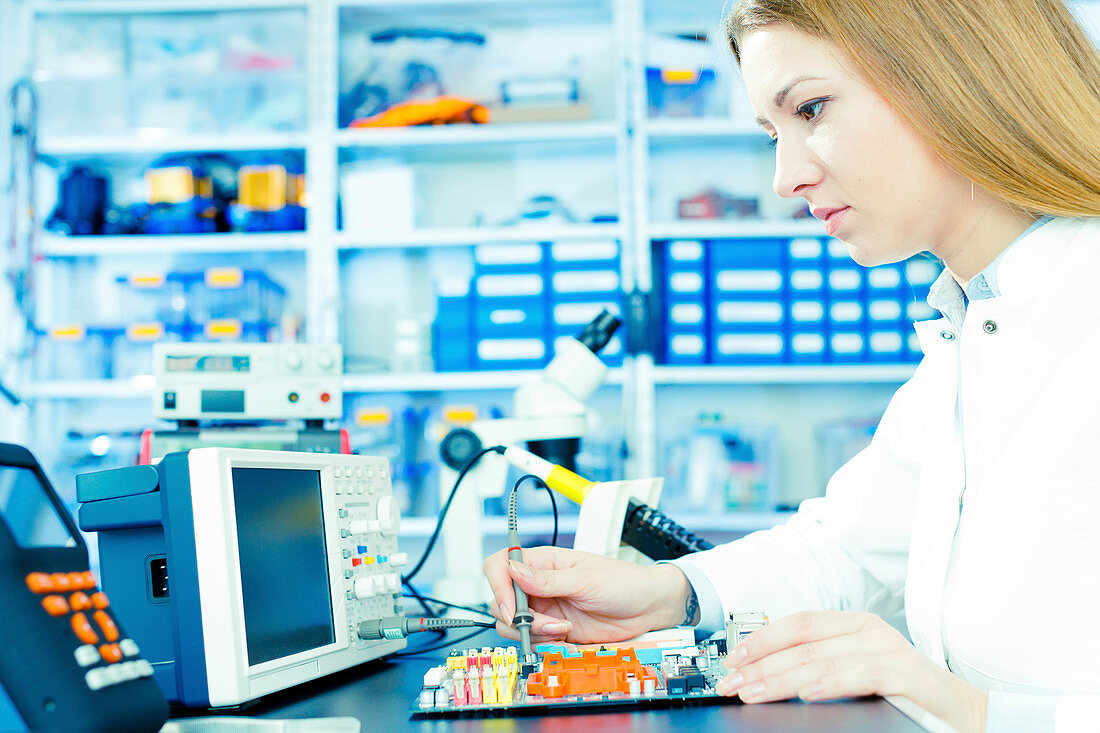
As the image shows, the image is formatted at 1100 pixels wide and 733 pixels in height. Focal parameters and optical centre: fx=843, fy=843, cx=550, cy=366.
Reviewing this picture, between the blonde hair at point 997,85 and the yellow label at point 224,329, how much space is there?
2.03 metres

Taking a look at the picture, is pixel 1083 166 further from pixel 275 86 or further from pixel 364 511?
pixel 275 86

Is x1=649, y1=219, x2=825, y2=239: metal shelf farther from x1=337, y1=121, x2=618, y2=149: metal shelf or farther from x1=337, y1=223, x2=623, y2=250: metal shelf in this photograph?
x1=337, y1=121, x2=618, y2=149: metal shelf

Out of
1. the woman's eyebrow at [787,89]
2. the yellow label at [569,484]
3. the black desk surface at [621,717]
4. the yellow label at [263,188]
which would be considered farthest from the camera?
the yellow label at [263,188]

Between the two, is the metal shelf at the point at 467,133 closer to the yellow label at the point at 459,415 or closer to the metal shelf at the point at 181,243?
the metal shelf at the point at 181,243

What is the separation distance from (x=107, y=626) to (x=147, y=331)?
2.16 metres

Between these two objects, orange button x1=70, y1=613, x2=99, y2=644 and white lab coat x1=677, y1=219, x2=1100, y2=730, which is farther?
white lab coat x1=677, y1=219, x2=1100, y2=730

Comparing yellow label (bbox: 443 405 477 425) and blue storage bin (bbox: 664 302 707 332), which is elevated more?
blue storage bin (bbox: 664 302 707 332)

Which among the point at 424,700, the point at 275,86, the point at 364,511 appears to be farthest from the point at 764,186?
the point at 424,700

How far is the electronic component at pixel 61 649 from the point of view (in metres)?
0.46

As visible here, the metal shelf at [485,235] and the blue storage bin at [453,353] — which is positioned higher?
the metal shelf at [485,235]

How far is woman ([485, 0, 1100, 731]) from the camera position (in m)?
0.63

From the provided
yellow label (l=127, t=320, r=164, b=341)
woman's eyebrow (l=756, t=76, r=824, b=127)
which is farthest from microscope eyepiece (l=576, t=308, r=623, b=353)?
yellow label (l=127, t=320, r=164, b=341)

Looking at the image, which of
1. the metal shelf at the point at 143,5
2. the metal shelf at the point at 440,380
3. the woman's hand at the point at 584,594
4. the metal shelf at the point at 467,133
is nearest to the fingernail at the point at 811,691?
the woman's hand at the point at 584,594

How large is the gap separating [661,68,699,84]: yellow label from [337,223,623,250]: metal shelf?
0.49 metres
